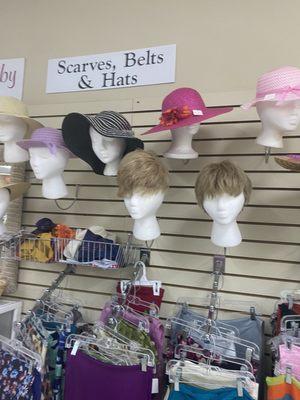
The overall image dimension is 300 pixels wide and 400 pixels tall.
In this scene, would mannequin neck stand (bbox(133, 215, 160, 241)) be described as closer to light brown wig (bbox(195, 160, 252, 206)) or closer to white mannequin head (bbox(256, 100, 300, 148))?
light brown wig (bbox(195, 160, 252, 206))

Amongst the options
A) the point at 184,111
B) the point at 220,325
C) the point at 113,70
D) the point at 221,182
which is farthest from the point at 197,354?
the point at 113,70

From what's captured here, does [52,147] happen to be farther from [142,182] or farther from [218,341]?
[218,341]

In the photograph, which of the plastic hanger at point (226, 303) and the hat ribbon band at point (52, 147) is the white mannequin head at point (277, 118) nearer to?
the plastic hanger at point (226, 303)

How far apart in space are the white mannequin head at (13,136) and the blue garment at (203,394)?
1363mm

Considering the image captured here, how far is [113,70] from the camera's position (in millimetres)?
2166

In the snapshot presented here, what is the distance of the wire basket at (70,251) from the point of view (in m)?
1.73

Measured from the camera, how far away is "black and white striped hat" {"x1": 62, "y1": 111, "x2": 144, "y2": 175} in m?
1.64

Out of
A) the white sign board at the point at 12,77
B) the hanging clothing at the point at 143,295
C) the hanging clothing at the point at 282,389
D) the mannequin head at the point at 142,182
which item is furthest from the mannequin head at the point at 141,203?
the white sign board at the point at 12,77

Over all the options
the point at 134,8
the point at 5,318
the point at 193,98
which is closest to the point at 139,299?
the point at 5,318

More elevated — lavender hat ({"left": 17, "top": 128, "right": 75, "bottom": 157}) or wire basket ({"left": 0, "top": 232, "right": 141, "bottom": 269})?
lavender hat ({"left": 17, "top": 128, "right": 75, "bottom": 157})

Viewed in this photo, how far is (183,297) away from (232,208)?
62cm

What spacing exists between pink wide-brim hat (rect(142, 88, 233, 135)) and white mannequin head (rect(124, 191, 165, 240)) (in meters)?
0.31

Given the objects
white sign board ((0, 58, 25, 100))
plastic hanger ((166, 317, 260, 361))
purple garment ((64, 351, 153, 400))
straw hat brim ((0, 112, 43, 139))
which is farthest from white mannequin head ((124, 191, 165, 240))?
white sign board ((0, 58, 25, 100))

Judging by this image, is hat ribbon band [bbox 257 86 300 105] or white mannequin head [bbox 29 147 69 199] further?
white mannequin head [bbox 29 147 69 199]
